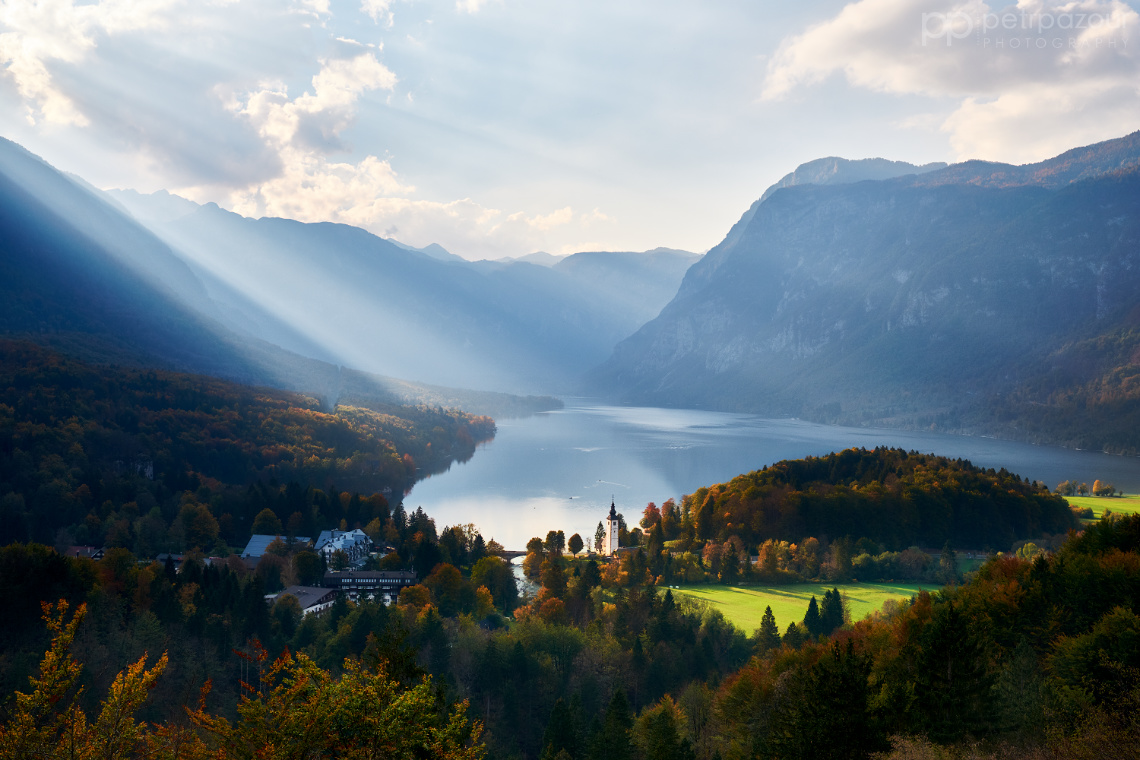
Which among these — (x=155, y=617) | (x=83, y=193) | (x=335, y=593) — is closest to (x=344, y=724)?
(x=155, y=617)

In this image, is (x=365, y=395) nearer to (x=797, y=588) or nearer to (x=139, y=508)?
(x=139, y=508)

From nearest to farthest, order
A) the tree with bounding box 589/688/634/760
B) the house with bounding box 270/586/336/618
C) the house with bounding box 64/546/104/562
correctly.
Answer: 1. the tree with bounding box 589/688/634/760
2. the house with bounding box 270/586/336/618
3. the house with bounding box 64/546/104/562

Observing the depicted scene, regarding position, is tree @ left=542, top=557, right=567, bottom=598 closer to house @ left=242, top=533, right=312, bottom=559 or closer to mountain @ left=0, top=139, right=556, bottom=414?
house @ left=242, top=533, right=312, bottom=559

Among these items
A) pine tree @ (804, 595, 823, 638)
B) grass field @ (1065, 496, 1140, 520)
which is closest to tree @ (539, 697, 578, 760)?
pine tree @ (804, 595, 823, 638)

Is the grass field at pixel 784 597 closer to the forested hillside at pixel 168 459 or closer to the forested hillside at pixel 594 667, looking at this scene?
the forested hillside at pixel 594 667

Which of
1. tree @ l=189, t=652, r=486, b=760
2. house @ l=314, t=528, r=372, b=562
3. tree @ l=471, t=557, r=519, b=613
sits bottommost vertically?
house @ l=314, t=528, r=372, b=562

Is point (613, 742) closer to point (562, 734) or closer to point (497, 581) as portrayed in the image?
point (562, 734)
